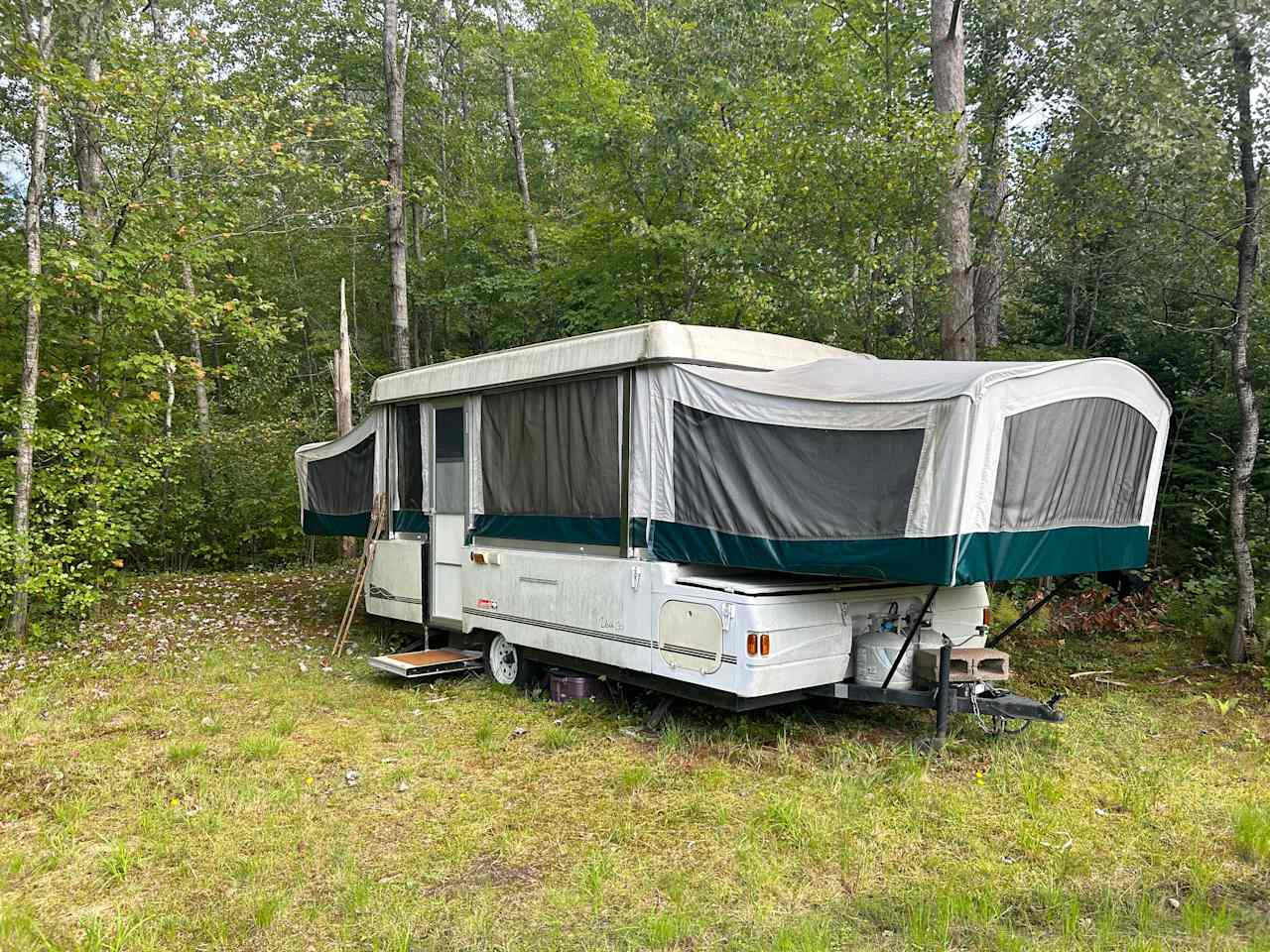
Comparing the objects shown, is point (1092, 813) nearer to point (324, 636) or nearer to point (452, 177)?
point (324, 636)

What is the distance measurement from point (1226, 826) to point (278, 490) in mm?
13393

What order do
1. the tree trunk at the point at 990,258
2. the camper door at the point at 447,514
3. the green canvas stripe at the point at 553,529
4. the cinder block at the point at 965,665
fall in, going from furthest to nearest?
the tree trunk at the point at 990,258 < the camper door at the point at 447,514 < the green canvas stripe at the point at 553,529 < the cinder block at the point at 965,665

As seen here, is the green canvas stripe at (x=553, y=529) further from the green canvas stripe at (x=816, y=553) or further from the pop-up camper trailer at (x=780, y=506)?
the green canvas stripe at (x=816, y=553)

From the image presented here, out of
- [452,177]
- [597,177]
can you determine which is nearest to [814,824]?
[597,177]

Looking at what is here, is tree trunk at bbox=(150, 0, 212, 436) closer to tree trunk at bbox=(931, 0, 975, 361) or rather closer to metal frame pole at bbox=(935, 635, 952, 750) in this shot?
tree trunk at bbox=(931, 0, 975, 361)

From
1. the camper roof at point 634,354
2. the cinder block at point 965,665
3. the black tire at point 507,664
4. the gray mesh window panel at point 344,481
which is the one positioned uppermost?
the camper roof at point 634,354

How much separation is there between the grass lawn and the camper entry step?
21cm

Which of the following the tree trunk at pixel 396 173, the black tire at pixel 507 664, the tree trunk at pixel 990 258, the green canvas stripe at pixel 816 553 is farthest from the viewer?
the tree trunk at pixel 396 173

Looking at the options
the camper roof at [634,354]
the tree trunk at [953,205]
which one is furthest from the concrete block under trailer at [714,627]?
the tree trunk at [953,205]

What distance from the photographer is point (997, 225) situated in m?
9.62

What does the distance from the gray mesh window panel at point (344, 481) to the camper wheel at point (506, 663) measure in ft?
7.32

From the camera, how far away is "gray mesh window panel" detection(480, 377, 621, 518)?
6.11 metres

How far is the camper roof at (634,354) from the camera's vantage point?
569 centimetres

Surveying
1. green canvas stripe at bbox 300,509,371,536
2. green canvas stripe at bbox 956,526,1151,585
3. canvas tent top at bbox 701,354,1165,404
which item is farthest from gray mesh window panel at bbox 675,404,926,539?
green canvas stripe at bbox 300,509,371,536
